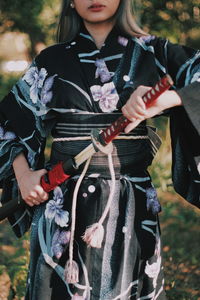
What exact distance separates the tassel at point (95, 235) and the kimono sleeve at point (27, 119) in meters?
0.38

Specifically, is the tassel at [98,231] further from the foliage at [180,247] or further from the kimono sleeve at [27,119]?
the foliage at [180,247]

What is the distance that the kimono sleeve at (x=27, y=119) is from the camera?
6.49ft

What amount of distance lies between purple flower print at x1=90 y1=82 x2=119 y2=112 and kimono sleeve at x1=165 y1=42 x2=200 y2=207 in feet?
0.67

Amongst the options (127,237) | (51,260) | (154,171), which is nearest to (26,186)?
(51,260)

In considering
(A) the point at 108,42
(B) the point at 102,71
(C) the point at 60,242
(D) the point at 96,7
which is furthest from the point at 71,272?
(D) the point at 96,7

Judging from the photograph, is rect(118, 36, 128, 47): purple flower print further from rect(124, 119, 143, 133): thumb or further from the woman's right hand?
the woman's right hand

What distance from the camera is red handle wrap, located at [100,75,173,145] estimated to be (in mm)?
1540

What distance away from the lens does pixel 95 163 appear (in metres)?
1.90

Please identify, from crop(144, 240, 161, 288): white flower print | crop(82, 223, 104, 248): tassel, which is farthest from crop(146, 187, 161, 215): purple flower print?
crop(82, 223, 104, 248): tassel

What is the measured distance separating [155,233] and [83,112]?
20.2 inches

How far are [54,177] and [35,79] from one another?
1.26 ft

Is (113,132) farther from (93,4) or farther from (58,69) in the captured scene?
(93,4)

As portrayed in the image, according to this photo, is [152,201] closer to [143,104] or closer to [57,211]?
[57,211]

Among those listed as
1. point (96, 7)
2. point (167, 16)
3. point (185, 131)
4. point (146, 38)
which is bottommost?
point (167, 16)
